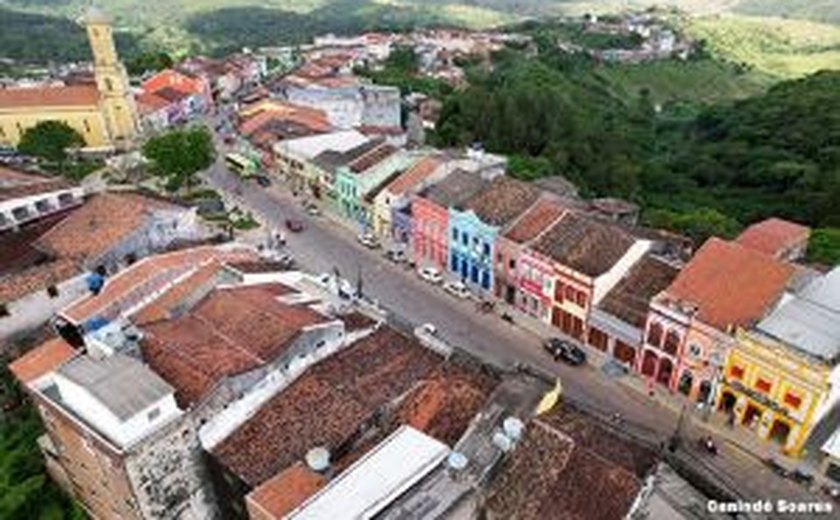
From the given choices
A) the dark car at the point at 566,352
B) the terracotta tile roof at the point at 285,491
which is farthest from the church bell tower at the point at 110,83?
the terracotta tile roof at the point at 285,491

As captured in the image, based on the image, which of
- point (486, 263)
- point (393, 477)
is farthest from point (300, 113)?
point (393, 477)

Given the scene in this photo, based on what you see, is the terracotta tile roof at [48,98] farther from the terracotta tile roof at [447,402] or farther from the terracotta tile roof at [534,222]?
the terracotta tile roof at [447,402]

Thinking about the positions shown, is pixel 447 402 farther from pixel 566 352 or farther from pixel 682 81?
pixel 682 81

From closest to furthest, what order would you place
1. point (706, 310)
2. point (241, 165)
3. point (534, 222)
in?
point (706, 310), point (534, 222), point (241, 165)

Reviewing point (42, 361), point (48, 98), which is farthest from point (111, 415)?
point (48, 98)

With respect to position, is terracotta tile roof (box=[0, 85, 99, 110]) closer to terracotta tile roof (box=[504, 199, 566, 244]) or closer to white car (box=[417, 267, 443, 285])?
white car (box=[417, 267, 443, 285])

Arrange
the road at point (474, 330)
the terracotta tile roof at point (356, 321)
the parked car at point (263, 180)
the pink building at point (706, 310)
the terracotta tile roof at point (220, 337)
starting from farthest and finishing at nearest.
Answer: the parked car at point (263, 180) → the pink building at point (706, 310) → the terracotta tile roof at point (356, 321) → the road at point (474, 330) → the terracotta tile roof at point (220, 337)

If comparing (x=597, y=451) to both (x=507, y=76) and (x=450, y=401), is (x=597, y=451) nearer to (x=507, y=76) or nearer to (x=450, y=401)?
(x=450, y=401)
